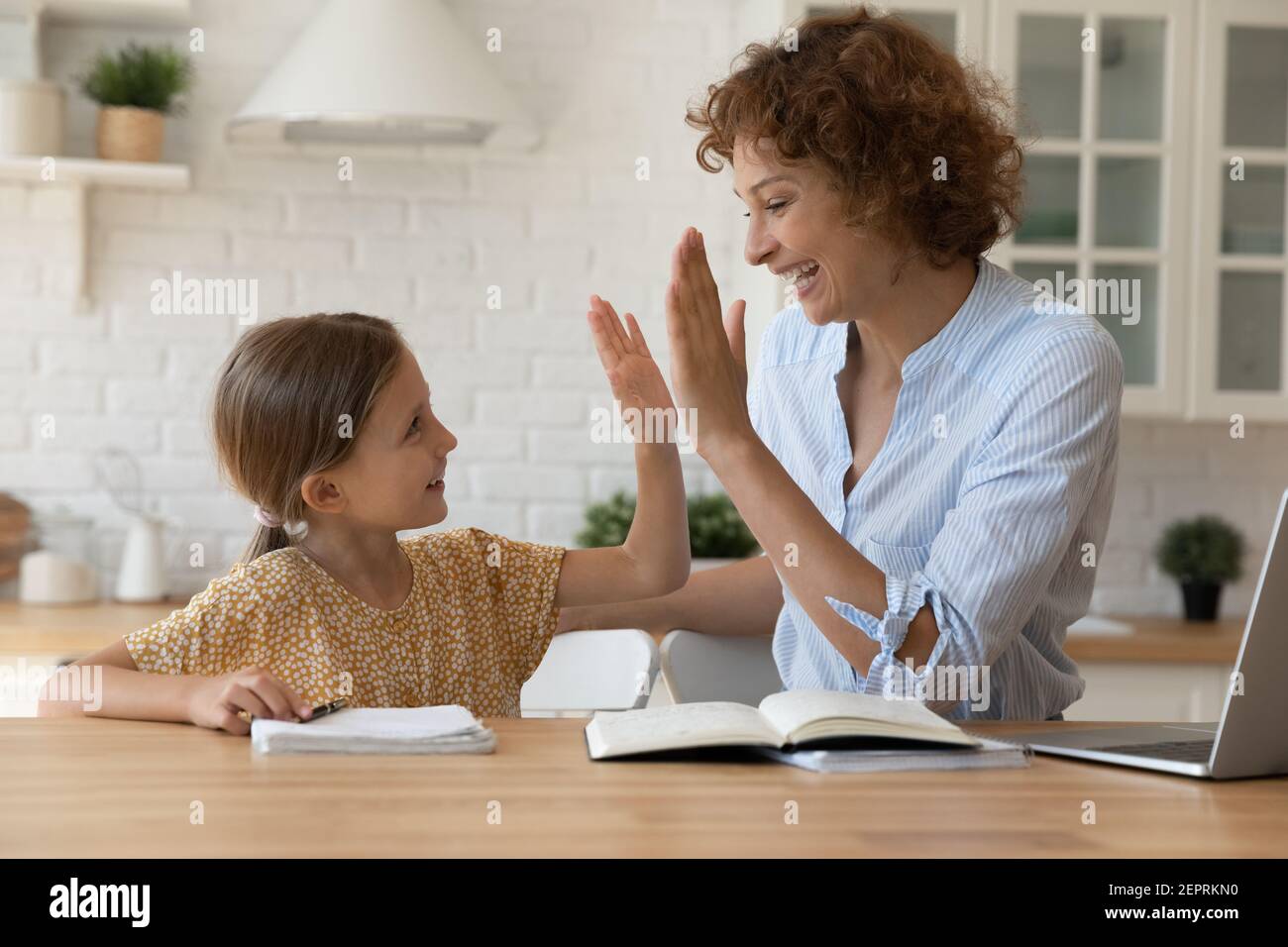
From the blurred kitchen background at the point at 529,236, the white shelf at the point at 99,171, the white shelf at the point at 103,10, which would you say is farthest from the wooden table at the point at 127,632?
the white shelf at the point at 103,10

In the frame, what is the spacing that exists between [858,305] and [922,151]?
0.65ft

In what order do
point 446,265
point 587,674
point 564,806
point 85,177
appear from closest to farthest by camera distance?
point 564,806
point 587,674
point 85,177
point 446,265

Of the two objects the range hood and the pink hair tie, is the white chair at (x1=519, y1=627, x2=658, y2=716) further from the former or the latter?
the range hood

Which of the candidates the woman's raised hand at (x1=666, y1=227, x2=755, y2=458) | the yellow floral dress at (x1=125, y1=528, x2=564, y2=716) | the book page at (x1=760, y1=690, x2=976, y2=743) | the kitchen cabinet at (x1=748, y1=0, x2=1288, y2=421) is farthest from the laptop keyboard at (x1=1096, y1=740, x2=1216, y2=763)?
the kitchen cabinet at (x1=748, y1=0, x2=1288, y2=421)

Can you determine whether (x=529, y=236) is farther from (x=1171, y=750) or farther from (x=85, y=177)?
(x=1171, y=750)

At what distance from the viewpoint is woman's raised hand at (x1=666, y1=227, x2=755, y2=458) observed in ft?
4.93

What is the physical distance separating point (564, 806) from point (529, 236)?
2351 mm

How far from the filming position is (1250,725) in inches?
44.5

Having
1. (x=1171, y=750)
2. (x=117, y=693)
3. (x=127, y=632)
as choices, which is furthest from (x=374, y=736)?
(x=127, y=632)

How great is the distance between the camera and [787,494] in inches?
57.9
